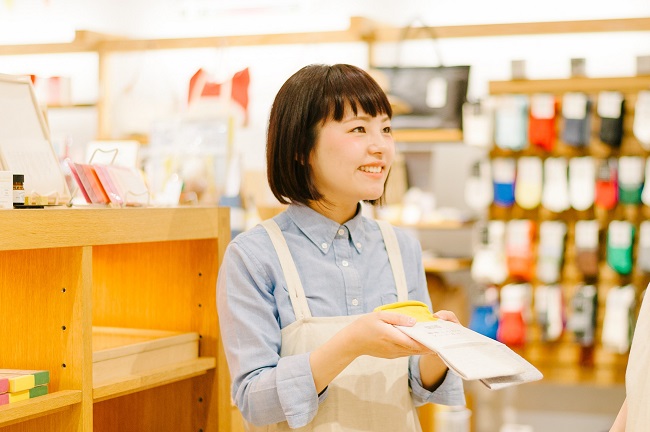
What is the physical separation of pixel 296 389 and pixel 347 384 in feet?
0.54

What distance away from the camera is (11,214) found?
1.54 m

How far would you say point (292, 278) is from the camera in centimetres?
182

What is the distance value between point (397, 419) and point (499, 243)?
3.74 m

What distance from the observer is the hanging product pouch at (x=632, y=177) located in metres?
5.28

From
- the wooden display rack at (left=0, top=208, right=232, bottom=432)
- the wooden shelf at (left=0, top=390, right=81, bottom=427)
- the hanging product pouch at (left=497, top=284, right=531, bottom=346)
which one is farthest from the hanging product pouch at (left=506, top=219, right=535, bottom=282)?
the wooden shelf at (left=0, top=390, right=81, bottom=427)

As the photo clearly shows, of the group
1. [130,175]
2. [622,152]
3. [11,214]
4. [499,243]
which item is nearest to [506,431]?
[499,243]

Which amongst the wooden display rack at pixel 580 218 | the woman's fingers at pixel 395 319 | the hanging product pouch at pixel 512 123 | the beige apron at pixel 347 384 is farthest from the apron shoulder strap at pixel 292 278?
the wooden display rack at pixel 580 218

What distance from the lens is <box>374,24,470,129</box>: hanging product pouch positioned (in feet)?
17.9

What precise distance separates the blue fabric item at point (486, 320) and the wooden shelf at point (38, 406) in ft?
12.9

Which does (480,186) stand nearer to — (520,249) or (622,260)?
(520,249)

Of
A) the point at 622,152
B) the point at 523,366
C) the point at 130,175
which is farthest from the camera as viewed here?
the point at 622,152

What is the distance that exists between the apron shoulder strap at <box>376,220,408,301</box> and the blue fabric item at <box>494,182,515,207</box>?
11.8 ft

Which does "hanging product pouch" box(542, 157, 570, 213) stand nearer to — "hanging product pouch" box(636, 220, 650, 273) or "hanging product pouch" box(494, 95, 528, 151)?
"hanging product pouch" box(494, 95, 528, 151)

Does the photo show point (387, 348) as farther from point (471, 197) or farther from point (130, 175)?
point (471, 197)
